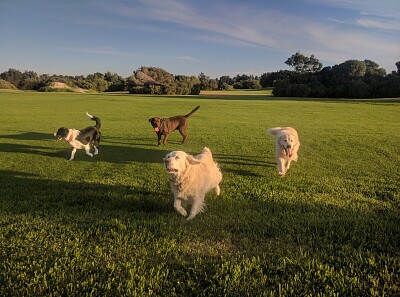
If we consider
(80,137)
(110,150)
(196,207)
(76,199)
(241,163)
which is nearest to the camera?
(196,207)

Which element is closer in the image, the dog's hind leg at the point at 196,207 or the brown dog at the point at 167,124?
the dog's hind leg at the point at 196,207

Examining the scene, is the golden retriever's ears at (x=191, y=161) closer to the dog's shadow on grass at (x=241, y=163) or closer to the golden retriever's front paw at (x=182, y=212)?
the golden retriever's front paw at (x=182, y=212)

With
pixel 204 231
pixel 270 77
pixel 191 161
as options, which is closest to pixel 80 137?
pixel 191 161

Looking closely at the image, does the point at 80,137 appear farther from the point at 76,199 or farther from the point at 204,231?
the point at 204,231

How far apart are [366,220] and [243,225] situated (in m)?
1.87

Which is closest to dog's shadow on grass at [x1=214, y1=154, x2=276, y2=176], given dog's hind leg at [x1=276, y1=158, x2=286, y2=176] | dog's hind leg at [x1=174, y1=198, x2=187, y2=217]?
dog's hind leg at [x1=276, y1=158, x2=286, y2=176]

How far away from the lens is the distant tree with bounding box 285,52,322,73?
97.4 metres

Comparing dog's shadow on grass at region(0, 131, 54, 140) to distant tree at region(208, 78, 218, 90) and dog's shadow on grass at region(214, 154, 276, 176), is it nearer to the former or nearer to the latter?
dog's shadow on grass at region(214, 154, 276, 176)

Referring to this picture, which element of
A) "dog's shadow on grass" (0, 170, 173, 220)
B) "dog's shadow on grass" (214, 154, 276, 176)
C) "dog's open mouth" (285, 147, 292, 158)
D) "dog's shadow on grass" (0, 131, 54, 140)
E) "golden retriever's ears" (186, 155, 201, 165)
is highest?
"golden retriever's ears" (186, 155, 201, 165)

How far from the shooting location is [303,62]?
322 feet

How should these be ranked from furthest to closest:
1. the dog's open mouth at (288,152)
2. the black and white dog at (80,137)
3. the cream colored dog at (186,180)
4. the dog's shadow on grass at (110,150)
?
the dog's shadow on grass at (110,150), the black and white dog at (80,137), the dog's open mouth at (288,152), the cream colored dog at (186,180)

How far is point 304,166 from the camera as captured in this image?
29.6 ft

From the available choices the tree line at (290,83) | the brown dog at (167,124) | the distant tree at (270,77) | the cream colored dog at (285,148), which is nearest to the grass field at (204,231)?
the cream colored dog at (285,148)

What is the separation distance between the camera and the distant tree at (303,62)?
9738 centimetres
